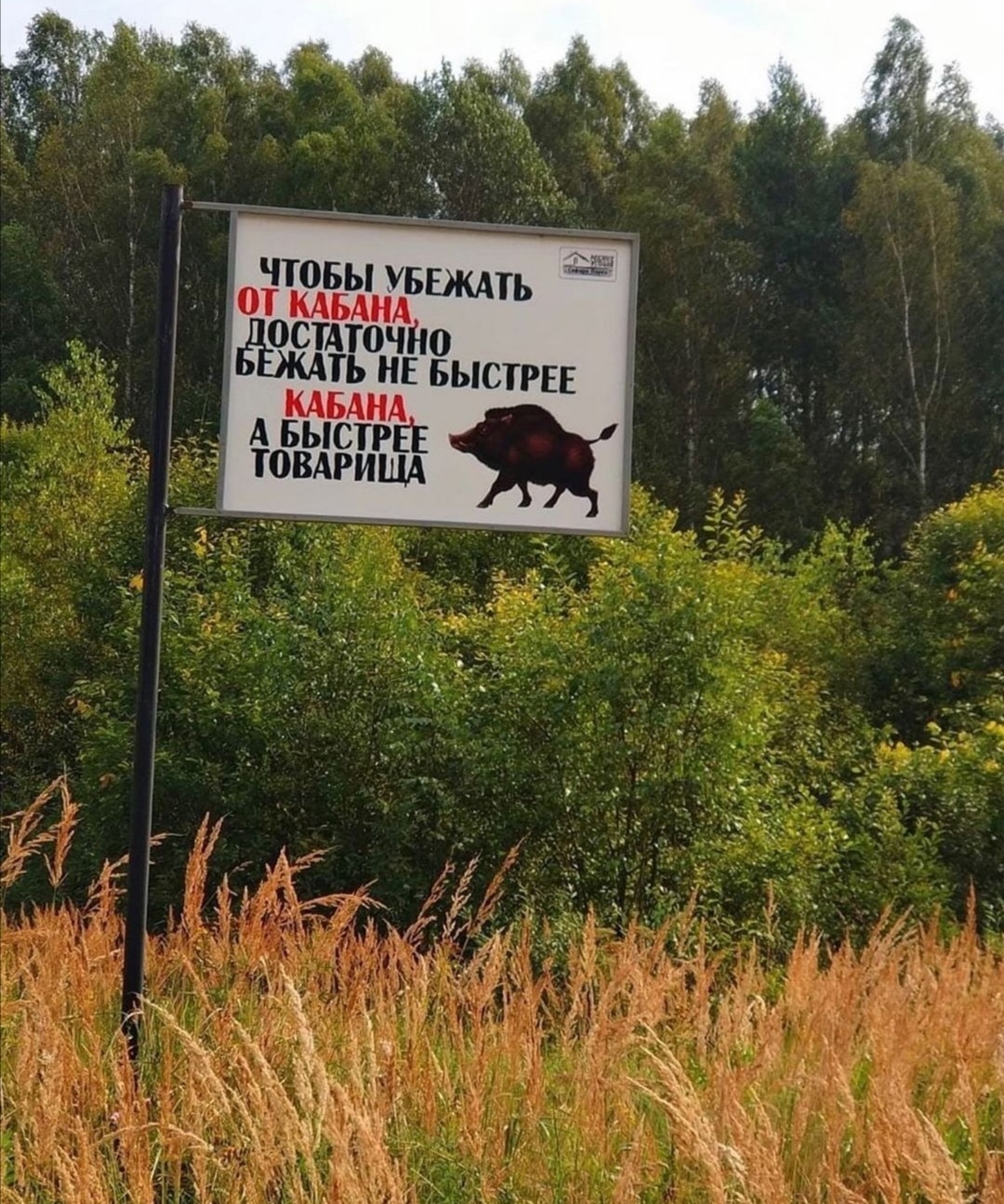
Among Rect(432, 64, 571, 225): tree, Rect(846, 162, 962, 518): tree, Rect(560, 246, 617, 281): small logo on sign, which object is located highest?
Rect(432, 64, 571, 225): tree

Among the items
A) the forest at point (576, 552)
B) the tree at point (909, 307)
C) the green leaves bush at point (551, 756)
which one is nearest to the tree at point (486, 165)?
Result: the forest at point (576, 552)

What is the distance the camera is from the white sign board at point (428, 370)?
3.51m

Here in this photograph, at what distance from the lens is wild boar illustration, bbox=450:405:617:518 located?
3473mm

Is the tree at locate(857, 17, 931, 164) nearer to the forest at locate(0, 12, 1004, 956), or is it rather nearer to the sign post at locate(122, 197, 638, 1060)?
the forest at locate(0, 12, 1004, 956)

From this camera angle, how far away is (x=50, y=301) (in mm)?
32344

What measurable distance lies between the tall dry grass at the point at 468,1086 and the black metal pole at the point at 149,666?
0.20 metres

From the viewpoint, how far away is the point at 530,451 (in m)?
3.46

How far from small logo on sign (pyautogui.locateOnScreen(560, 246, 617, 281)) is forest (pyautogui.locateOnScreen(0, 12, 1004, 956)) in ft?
6.16

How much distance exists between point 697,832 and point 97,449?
13.6 metres

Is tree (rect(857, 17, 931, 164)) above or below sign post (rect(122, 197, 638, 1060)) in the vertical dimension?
above

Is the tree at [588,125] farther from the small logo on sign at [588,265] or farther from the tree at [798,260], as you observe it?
the small logo on sign at [588,265]

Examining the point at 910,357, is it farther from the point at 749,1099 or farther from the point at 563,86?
the point at 749,1099

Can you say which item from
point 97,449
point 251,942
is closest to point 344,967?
point 251,942

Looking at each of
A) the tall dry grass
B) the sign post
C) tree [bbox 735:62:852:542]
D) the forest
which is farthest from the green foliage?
tree [bbox 735:62:852:542]
